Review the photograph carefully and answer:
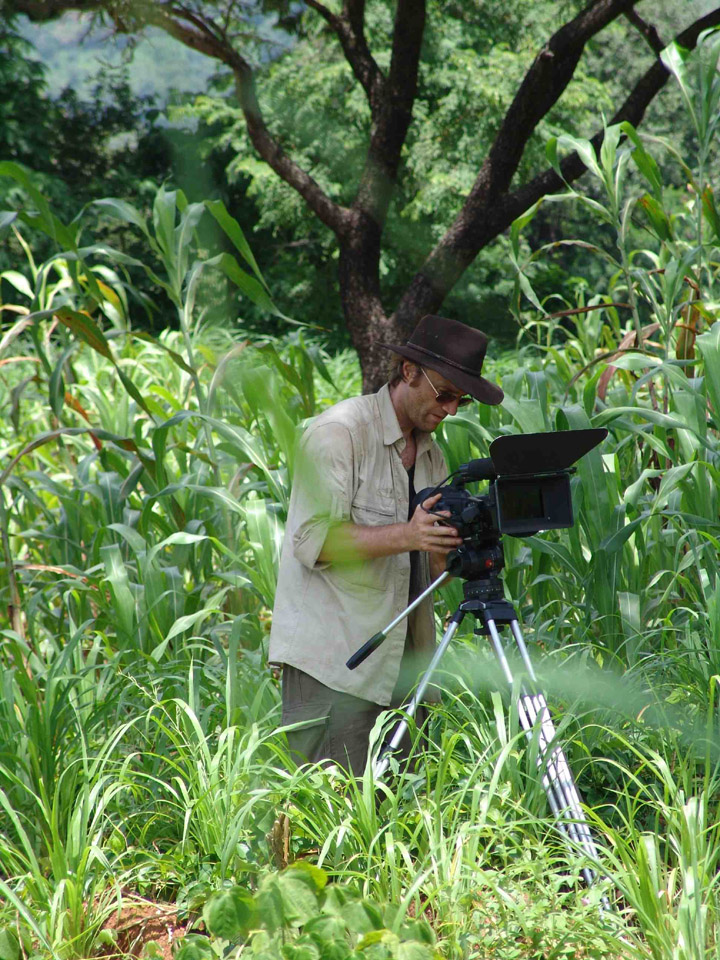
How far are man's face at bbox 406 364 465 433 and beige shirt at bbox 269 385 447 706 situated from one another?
0.05 metres

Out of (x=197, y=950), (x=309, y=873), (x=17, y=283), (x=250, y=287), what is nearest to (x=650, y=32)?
(x=250, y=287)

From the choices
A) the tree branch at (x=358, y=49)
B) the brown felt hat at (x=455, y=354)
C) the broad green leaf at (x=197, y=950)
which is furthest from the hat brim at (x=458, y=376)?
the tree branch at (x=358, y=49)

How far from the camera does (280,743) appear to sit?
190 centimetres

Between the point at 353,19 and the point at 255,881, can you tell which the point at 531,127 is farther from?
the point at 255,881

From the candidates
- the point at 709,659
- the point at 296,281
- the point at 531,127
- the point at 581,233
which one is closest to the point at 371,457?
the point at 709,659

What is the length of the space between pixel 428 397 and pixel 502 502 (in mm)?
361

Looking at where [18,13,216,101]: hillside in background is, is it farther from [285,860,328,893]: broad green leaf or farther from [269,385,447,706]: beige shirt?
[269,385,447,706]: beige shirt

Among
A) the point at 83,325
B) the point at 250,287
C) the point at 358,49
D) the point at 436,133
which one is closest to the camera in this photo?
the point at 250,287

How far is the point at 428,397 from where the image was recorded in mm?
1882

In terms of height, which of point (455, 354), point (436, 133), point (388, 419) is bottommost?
point (388, 419)

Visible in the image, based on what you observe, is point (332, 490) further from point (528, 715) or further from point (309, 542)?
point (528, 715)

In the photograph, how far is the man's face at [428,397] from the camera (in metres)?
1.86

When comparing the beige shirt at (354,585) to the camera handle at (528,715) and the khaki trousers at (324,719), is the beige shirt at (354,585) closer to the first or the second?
the khaki trousers at (324,719)

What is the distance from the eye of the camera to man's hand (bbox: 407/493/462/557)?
166cm
